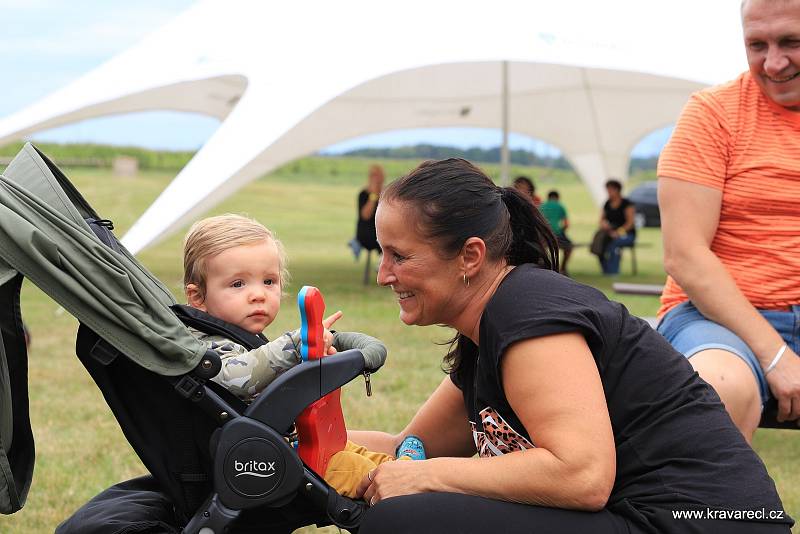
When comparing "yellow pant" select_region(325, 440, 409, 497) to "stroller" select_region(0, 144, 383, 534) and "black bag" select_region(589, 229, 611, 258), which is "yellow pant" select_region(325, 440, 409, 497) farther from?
"black bag" select_region(589, 229, 611, 258)

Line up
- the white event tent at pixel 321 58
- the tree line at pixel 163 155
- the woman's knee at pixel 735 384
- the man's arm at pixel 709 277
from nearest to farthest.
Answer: the woman's knee at pixel 735 384 < the man's arm at pixel 709 277 < the white event tent at pixel 321 58 < the tree line at pixel 163 155

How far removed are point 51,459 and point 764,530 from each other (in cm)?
328

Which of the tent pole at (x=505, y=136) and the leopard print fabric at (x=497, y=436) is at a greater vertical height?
the leopard print fabric at (x=497, y=436)

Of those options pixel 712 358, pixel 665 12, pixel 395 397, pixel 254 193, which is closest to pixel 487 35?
pixel 665 12

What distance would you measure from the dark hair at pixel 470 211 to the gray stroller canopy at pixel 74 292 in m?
0.55

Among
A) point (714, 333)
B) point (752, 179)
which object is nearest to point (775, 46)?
point (752, 179)

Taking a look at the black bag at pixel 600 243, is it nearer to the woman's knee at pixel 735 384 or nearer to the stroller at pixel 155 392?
the woman's knee at pixel 735 384

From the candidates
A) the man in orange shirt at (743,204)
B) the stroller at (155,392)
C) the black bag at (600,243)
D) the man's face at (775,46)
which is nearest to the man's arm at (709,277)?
the man in orange shirt at (743,204)

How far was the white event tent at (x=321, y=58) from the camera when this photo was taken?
912 centimetres

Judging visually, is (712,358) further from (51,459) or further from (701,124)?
(51,459)

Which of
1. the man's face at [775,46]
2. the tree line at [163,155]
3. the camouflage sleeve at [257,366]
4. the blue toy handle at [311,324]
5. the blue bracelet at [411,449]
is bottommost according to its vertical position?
the tree line at [163,155]

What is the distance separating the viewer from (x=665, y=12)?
34.5ft

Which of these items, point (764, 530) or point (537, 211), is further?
point (537, 211)

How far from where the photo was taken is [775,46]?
9.98ft
